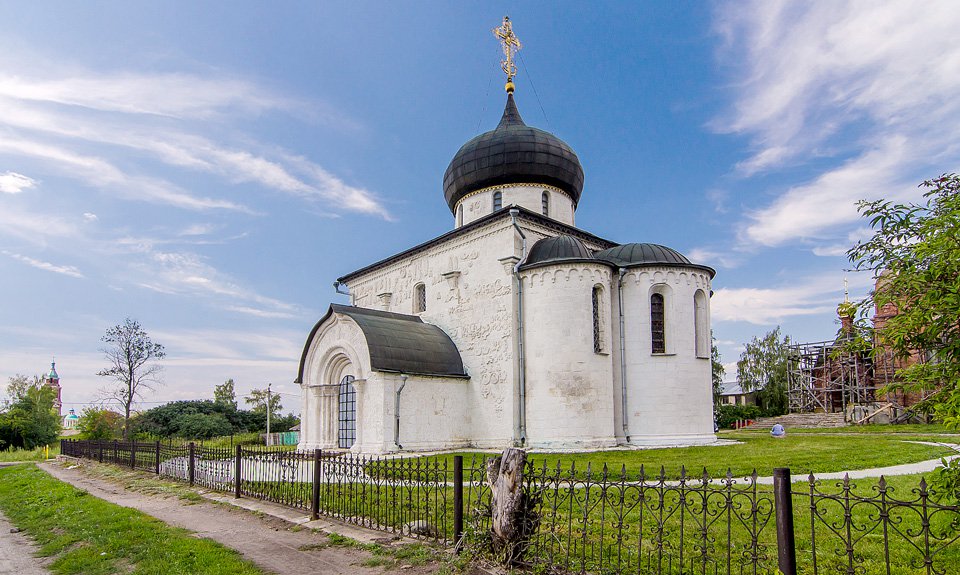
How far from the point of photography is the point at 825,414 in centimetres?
3341

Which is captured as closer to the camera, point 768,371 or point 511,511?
point 511,511

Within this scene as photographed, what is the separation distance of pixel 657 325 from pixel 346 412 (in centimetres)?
982

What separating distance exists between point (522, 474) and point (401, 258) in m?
17.3

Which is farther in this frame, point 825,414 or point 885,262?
point 825,414

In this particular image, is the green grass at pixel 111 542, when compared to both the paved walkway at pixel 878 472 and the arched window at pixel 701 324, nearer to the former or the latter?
the paved walkway at pixel 878 472

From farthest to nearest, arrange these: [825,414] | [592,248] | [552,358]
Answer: [825,414] < [592,248] < [552,358]

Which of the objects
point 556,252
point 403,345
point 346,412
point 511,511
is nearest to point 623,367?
point 556,252

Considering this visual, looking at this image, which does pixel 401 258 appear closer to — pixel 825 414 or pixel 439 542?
pixel 439 542

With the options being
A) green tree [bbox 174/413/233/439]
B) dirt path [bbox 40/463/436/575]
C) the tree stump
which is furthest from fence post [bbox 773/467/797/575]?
green tree [bbox 174/413/233/439]

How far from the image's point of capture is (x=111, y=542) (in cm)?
754

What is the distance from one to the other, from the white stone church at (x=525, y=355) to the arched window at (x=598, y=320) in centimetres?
3

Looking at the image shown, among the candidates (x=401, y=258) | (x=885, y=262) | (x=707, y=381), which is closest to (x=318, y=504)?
(x=885, y=262)

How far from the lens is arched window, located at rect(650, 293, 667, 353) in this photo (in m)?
18.5

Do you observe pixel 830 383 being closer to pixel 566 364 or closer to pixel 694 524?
pixel 566 364
